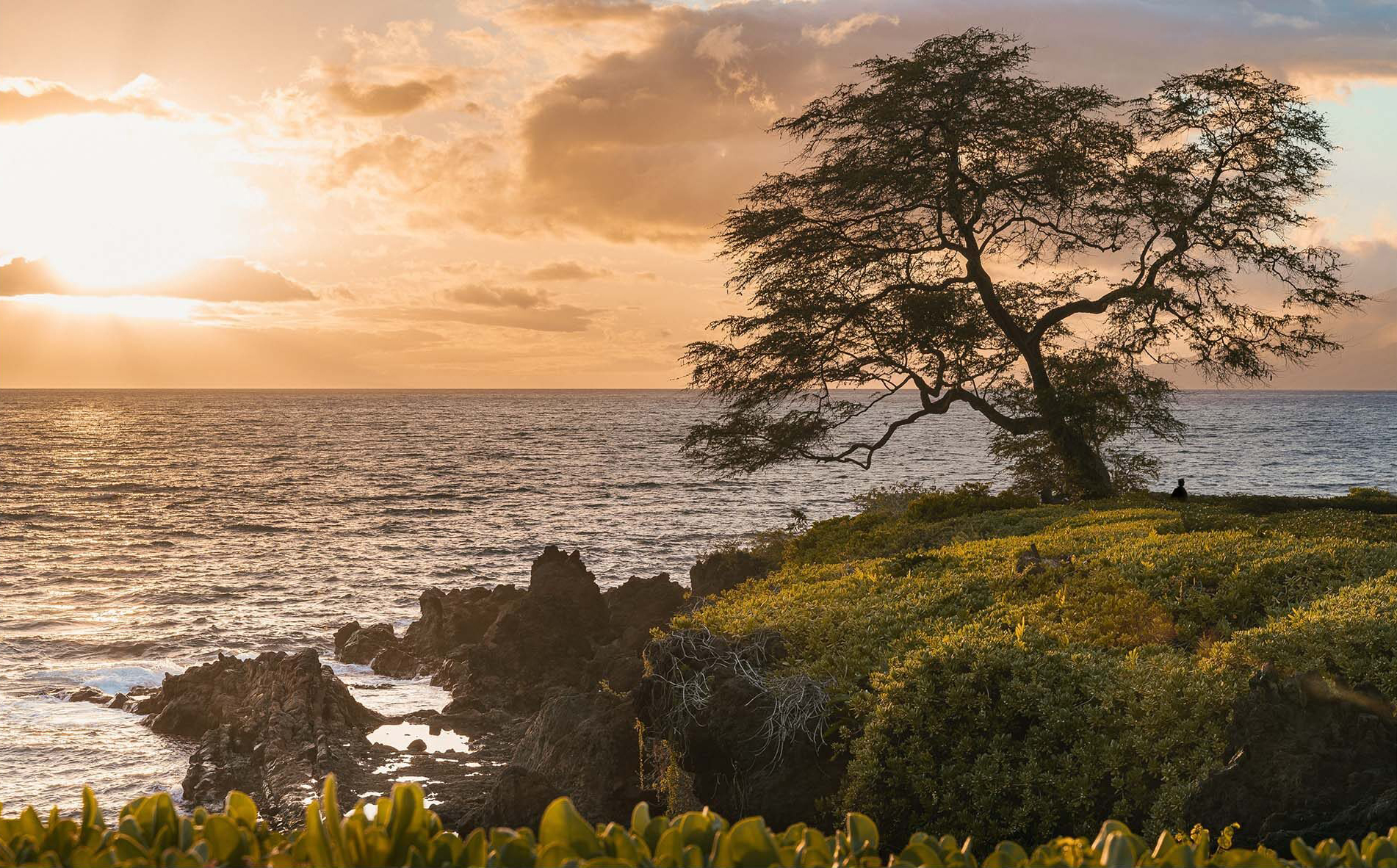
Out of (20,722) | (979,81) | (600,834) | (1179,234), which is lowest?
(20,722)

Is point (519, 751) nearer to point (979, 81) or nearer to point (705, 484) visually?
point (979, 81)

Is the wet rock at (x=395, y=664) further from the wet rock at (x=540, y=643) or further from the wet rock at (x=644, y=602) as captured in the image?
the wet rock at (x=644, y=602)

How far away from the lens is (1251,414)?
164 meters

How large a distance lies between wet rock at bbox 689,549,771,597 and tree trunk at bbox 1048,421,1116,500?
8612mm

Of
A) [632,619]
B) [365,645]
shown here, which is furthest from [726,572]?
[365,645]

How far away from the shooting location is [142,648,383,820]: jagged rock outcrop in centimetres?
1536

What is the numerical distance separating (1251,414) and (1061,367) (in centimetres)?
16314

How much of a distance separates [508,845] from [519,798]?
7.40m

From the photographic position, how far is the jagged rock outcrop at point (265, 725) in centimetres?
1536

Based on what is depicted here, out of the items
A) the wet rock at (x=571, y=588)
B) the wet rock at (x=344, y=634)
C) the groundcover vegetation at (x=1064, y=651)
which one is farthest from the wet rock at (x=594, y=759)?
the wet rock at (x=344, y=634)

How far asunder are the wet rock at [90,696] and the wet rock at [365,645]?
4.73 m

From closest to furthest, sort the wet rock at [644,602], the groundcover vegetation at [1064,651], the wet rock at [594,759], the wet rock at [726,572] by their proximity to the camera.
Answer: the groundcover vegetation at [1064,651], the wet rock at [594,759], the wet rock at [726,572], the wet rock at [644,602]

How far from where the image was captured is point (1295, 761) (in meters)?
7.79

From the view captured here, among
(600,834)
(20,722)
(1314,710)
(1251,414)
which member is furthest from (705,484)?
(1251,414)
